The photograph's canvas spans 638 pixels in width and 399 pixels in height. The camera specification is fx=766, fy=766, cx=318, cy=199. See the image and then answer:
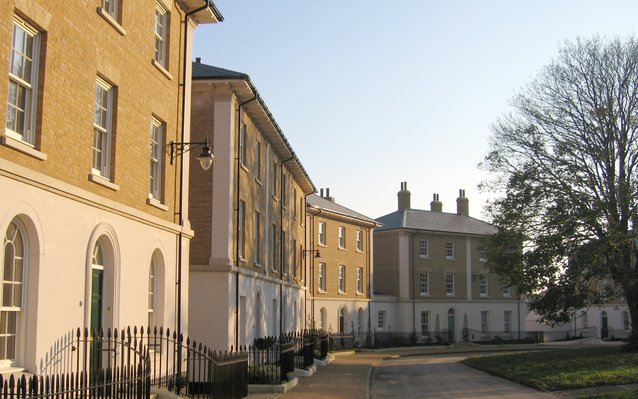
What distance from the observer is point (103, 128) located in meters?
14.0

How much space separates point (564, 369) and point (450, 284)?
35367mm

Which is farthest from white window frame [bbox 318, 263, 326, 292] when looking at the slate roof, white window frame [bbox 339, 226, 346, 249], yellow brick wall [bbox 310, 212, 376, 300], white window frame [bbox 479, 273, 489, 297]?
the slate roof

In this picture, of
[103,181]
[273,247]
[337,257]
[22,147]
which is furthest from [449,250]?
[22,147]

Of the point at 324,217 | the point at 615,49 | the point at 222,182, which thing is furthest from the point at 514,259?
the point at 324,217

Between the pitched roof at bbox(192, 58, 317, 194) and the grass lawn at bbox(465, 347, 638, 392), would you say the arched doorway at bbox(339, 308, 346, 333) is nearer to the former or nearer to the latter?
the grass lawn at bbox(465, 347, 638, 392)

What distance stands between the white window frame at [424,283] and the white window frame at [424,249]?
1.41m

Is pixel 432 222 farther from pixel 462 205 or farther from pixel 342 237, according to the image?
pixel 342 237

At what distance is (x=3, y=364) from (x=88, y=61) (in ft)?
17.3

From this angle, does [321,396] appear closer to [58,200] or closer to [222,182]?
[222,182]

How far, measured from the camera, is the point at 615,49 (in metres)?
32.7

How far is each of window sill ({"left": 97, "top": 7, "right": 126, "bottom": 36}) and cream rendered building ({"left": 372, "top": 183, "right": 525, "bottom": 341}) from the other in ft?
143

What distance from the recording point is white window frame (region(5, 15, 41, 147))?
1085cm

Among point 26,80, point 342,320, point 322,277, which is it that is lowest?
point 342,320

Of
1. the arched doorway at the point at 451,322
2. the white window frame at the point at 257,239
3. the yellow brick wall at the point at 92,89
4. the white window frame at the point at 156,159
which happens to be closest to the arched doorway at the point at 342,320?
the arched doorway at the point at 451,322
